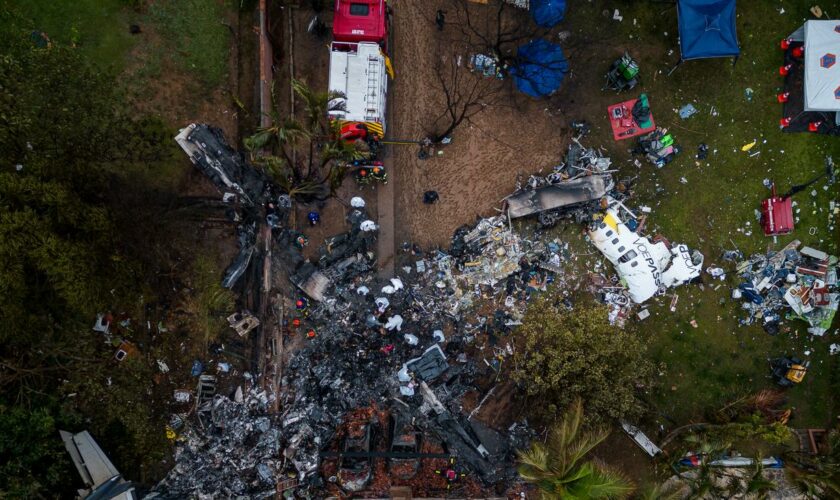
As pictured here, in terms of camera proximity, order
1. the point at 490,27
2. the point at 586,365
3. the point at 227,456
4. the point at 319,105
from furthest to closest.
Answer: the point at 490,27, the point at 227,456, the point at 319,105, the point at 586,365

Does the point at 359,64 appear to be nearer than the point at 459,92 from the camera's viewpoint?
Yes

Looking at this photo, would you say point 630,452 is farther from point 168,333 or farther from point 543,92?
point 168,333

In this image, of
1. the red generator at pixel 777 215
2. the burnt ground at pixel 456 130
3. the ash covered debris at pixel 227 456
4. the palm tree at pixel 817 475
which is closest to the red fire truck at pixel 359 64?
the burnt ground at pixel 456 130

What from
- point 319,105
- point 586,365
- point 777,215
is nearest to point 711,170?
point 777,215

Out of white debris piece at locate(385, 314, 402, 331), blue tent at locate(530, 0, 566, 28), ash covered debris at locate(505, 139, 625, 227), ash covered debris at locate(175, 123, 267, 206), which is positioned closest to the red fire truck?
ash covered debris at locate(175, 123, 267, 206)

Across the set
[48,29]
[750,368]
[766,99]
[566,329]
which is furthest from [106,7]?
[750,368]

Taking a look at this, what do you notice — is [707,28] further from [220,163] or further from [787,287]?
→ [220,163]

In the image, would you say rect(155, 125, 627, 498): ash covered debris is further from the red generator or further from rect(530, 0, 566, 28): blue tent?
the red generator
